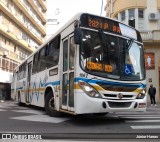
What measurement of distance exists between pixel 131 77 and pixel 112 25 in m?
1.72

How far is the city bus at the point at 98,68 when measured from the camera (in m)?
8.82

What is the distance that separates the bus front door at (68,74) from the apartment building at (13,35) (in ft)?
91.3

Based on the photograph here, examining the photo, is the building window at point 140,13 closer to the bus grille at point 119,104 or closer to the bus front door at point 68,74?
the bus front door at point 68,74

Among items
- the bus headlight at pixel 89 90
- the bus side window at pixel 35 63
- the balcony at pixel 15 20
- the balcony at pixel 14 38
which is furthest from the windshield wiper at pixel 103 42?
the balcony at pixel 15 20

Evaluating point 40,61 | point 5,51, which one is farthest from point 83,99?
point 5,51

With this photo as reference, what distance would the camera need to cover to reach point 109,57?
9328mm

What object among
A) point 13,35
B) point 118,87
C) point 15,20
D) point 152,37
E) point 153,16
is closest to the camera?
point 118,87

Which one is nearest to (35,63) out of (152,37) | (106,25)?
(106,25)

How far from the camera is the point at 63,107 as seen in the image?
32.9 feet

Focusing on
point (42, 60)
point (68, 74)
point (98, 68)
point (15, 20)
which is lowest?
point (68, 74)

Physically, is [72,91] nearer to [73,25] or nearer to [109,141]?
[73,25]

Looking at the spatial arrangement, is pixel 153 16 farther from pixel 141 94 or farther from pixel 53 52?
pixel 141 94

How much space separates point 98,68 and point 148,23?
20.9 m

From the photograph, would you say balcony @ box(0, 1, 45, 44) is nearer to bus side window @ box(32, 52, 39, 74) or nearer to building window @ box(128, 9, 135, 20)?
building window @ box(128, 9, 135, 20)
